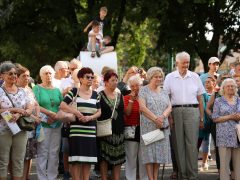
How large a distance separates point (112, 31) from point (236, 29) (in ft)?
Answer: 18.4

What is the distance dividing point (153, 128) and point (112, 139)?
0.76 metres

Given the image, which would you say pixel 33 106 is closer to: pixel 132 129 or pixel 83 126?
pixel 83 126

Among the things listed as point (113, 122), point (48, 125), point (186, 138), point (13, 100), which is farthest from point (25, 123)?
point (186, 138)

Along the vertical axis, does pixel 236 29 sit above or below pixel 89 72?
above

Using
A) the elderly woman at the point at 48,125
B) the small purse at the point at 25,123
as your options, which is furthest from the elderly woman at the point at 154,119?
the small purse at the point at 25,123

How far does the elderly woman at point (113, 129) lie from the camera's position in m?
8.83

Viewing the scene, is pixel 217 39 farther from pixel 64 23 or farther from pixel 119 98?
pixel 119 98

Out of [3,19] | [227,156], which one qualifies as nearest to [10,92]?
[227,156]

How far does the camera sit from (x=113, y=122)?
29.1 ft

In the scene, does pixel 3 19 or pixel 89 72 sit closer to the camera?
pixel 89 72

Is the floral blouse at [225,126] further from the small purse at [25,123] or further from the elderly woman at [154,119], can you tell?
the small purse at [25,123]

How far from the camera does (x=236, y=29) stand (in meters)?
25.2

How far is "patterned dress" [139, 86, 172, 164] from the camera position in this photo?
30.0 feet

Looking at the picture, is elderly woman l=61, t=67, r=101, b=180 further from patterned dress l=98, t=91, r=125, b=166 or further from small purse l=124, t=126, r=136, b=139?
small purse l=124, t=126, r=136, b=139
